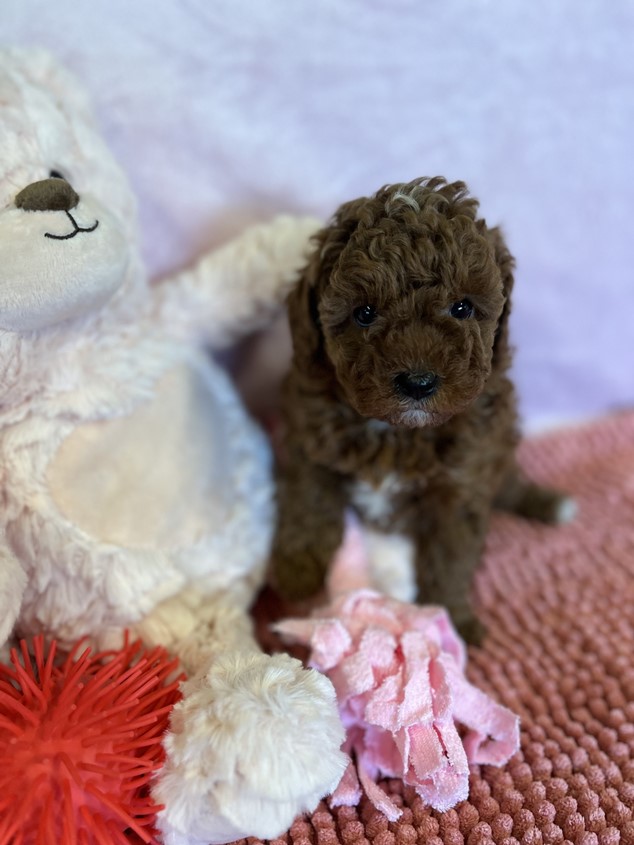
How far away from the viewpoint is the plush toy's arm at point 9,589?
0.93 metres

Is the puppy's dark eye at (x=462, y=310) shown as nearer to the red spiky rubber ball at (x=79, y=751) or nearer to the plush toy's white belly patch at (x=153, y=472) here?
the plush toy's white belly patch at (x=153, y=472)

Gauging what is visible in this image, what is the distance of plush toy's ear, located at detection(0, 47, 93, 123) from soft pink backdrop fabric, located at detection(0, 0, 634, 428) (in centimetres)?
13

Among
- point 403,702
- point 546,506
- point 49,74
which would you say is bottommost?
point 546,506

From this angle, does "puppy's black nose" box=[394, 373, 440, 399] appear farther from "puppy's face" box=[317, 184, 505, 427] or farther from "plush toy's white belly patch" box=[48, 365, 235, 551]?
"plush toy's white belly patch" box=[48, 365, 235, 551]

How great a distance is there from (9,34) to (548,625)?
1.40 metres

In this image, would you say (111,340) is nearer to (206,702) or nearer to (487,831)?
(206,702)

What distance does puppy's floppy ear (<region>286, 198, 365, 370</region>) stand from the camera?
1.05m

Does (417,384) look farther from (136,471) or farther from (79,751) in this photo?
(79,751)

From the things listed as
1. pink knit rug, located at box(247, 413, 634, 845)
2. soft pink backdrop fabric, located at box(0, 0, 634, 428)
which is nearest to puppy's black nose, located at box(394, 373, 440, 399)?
pink knit rug, located at box(247, 413, 634, 845)

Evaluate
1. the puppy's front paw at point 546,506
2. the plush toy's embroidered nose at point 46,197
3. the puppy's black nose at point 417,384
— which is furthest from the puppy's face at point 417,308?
the puppy's front paw at point 546,506

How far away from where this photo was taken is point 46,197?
0.99 meters

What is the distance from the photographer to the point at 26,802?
0.81 metres

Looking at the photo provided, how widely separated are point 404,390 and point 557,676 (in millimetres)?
568

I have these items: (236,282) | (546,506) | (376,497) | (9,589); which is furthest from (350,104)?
(9,589)
